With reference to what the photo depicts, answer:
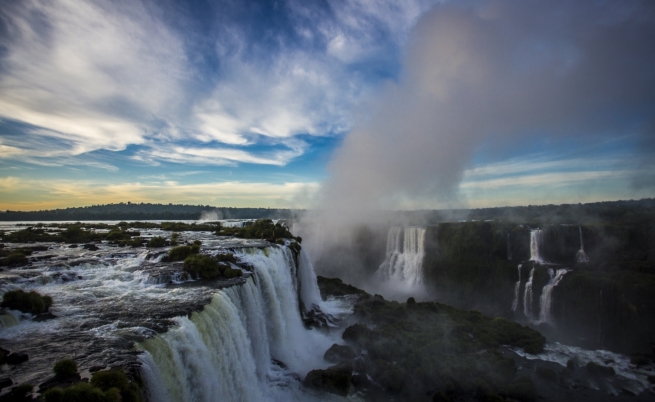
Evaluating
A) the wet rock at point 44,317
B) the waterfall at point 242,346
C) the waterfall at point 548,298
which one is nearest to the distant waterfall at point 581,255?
the waterfall at point 548,298

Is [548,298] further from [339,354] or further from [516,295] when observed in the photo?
[339,354]

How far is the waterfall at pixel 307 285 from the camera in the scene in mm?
29628

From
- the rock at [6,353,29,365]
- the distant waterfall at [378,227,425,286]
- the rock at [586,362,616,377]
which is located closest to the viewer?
the rock at [6,353,29,365]

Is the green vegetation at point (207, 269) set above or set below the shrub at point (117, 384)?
above

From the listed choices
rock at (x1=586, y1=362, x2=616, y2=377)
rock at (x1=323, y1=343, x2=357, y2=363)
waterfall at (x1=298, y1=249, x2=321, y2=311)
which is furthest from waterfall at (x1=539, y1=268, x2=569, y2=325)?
rock at (x1=323, y1=343, x2=357, y2=363)

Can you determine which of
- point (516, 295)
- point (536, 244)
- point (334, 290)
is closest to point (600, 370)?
point (516, 295)

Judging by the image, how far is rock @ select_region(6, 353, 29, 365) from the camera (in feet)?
26.7

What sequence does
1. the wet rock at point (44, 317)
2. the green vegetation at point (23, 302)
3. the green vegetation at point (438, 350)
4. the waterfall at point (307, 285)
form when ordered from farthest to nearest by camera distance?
the waterfall at point (307, 285) → the green vegetation at point (438, 350) → the green vegetation at point (23, 302) → the wet rock at point (44, 317)

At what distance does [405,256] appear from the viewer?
50.5 metres

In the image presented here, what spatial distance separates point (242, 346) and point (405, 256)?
40340mm

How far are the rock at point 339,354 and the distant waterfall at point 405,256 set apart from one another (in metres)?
29.6

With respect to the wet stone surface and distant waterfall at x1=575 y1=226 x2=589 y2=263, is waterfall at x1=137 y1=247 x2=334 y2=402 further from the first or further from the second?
distant waterfall at x1=575 y1=226 x2=589 y2=263

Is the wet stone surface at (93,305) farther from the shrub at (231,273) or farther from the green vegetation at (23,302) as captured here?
the shrub at (231,273)

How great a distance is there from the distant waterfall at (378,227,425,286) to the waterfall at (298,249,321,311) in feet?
70.8
